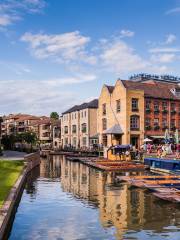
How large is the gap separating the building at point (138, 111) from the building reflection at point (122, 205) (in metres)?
35.0

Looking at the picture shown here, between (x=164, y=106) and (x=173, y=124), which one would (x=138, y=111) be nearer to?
(x=164, y=106)

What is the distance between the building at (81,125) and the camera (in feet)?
301

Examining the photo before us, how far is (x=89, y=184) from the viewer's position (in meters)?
35.0

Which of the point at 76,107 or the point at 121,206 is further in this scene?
the point at 76,107

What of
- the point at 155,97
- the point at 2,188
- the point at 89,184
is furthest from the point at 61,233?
the point at 155,97

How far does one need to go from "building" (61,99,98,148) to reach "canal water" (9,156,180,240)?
57484 mm

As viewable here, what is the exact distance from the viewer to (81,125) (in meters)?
96.2

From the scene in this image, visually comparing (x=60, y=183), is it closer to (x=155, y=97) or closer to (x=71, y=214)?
(x=71, y=214)

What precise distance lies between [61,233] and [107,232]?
2.16m

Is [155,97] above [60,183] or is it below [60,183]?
above

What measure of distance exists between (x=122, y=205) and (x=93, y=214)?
10.7 ft

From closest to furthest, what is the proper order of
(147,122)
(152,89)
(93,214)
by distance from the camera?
1. (93,214)
2. (147,122)
3. (152,89)

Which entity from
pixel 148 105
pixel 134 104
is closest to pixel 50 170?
pixel 134 104

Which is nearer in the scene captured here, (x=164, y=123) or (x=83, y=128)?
(x=164, y=123)
